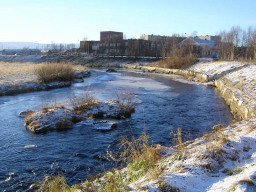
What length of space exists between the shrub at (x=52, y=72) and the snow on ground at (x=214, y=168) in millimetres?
23142

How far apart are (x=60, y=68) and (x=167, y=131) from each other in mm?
21249

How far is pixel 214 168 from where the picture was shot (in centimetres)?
Answer: 514

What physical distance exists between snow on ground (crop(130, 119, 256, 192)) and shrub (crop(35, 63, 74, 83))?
23.1 meters

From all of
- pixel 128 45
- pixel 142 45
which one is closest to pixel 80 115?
pixel 142 45

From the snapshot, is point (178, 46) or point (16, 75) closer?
point (16, 75)

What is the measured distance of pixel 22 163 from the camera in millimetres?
8195

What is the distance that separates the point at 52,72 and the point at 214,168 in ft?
84.7

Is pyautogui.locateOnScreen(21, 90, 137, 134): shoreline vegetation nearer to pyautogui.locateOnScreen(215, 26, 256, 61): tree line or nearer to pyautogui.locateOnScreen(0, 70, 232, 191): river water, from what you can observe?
pyautogui.locateOnScreen(0, 70, 232, 191): river water

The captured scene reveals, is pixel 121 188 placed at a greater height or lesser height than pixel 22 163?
greater

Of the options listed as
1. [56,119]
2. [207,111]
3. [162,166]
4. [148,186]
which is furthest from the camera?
[207,111]

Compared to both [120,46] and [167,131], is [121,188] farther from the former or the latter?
[120,46]

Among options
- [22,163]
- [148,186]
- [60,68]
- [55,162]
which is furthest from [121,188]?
[60,68]

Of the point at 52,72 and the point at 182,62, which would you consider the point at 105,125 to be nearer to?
the point at 52,72

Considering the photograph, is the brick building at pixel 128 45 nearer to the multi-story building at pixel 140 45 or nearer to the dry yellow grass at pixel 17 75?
the multi-story building at pixel 140 45
